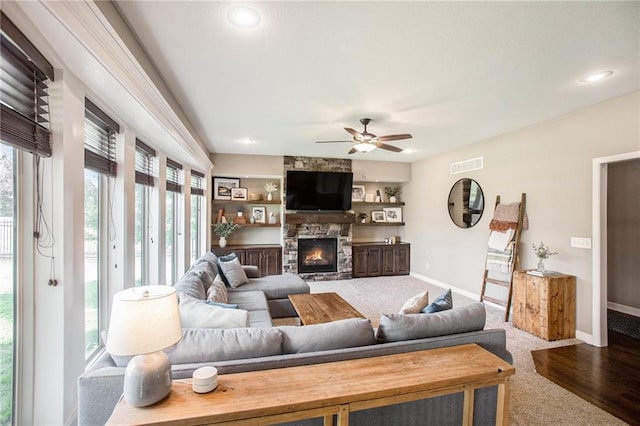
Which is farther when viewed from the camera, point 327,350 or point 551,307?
point 551,307

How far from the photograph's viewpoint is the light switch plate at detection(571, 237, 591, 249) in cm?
341

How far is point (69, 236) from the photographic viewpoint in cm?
180

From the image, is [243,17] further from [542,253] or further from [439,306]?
[542,253]

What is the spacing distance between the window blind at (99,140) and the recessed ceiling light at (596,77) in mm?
4283

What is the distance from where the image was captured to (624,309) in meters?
4.52

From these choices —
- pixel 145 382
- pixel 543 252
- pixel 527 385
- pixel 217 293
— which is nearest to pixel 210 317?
pixel 145 382

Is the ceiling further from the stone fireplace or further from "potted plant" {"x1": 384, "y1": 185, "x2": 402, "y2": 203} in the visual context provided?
"potted plant" {"x1": 384, "y1": 185, "x2": 402, "y2": 203}

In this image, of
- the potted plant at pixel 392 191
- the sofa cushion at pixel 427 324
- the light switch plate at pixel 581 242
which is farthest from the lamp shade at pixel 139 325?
the potted plant at pixel 392 191

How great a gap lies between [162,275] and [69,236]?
2.18 meters

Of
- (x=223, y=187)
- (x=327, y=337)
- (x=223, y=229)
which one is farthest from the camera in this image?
(x=223, y=187)

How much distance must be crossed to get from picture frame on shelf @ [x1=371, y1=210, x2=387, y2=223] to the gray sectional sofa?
17.4ft

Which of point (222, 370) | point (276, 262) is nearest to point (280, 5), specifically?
point (222, 370)

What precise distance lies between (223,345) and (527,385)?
103 inches

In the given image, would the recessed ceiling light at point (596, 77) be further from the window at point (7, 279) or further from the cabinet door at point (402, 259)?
the cabinet door at point (402, 259)
